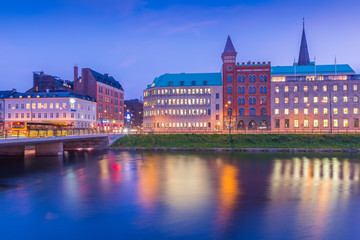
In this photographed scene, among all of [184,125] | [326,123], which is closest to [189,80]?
[184,125]

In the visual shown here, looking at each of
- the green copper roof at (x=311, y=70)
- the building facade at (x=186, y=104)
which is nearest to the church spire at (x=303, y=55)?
the green copper roof at (x=311, y=70)

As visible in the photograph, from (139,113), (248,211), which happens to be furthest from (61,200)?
(139,113)

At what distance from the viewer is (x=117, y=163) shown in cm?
4047

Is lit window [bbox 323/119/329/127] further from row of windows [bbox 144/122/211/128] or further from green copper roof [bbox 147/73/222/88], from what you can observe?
row of windows [bbox 144/122/211/128]

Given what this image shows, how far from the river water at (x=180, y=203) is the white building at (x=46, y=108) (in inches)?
1878

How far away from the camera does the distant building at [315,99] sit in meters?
80.2

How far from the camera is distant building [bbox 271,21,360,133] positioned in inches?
3159

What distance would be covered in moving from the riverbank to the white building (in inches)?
1079

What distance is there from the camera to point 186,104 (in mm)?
88125

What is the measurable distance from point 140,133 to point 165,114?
22.2 metres

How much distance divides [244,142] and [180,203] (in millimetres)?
42445

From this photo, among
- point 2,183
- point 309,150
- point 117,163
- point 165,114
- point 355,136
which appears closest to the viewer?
point 2,183

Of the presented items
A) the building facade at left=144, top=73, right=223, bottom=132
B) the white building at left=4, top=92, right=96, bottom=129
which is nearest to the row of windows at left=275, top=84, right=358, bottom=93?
the building facade at left=144, top=73, right=223, bottom=132

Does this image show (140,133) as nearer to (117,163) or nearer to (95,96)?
(117,163)
